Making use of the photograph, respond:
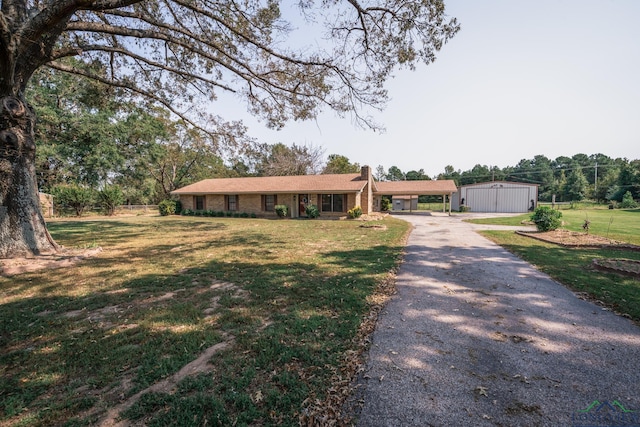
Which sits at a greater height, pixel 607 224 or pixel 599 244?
pixel 599 244

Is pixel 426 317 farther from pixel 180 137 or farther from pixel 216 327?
pixel 180 137

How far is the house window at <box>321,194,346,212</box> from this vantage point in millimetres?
22438

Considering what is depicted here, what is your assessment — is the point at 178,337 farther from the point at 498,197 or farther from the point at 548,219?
the point at 498,197

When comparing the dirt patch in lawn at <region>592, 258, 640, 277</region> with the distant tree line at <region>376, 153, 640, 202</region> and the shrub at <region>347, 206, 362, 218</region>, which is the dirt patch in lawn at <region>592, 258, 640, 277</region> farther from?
the distant tree line at <region>376, 153, 640, 202</region>

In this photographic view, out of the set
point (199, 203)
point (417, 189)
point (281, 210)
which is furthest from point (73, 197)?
point (417, 189)

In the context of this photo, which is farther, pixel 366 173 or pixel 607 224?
pixel 366 173

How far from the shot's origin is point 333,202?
895 inches

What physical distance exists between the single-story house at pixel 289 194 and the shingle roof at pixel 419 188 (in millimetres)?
101

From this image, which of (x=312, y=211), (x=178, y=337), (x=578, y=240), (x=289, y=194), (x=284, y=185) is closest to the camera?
(x=178, y=337)

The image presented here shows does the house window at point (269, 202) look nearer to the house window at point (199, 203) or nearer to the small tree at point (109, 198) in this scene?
the house window at point (199, 203)

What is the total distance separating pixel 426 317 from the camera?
3.94 m

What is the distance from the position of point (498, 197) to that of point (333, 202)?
20.1 metres

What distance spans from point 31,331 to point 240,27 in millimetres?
8298

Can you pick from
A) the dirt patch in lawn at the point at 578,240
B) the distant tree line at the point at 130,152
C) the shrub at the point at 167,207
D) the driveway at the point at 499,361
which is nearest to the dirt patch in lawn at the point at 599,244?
the dirt patch in lawn at the point at 578,240
